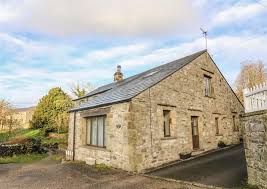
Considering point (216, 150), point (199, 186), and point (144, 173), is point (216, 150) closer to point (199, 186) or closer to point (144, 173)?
point (144, 173)

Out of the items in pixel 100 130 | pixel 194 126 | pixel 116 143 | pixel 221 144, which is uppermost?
pixel 194 126

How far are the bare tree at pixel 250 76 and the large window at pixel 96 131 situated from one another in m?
24.0

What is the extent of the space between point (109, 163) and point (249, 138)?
6792 mm

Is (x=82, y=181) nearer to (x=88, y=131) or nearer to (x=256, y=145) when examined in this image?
(x=88, y=131)

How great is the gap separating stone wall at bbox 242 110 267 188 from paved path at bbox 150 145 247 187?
0.88 m

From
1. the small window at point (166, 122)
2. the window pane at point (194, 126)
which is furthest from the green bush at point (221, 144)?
the small window at point (166, 122)

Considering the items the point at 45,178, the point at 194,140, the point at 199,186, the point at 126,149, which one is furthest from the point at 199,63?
the point at 45,178

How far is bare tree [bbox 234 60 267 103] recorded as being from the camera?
103 ft

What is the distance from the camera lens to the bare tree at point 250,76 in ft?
103

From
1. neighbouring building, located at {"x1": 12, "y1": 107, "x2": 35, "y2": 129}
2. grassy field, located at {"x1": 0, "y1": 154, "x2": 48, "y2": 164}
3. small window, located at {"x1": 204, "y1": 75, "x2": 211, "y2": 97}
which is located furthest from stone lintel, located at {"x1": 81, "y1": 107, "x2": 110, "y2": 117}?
neighbouring building, located at {"x1": 12, "y1": 107, "x2": 35, "y2": 129}

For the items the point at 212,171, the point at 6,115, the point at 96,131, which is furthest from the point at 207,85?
the point at 6,115

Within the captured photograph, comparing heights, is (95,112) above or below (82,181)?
above

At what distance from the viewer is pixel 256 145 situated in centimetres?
684

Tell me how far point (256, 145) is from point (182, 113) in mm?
6914
